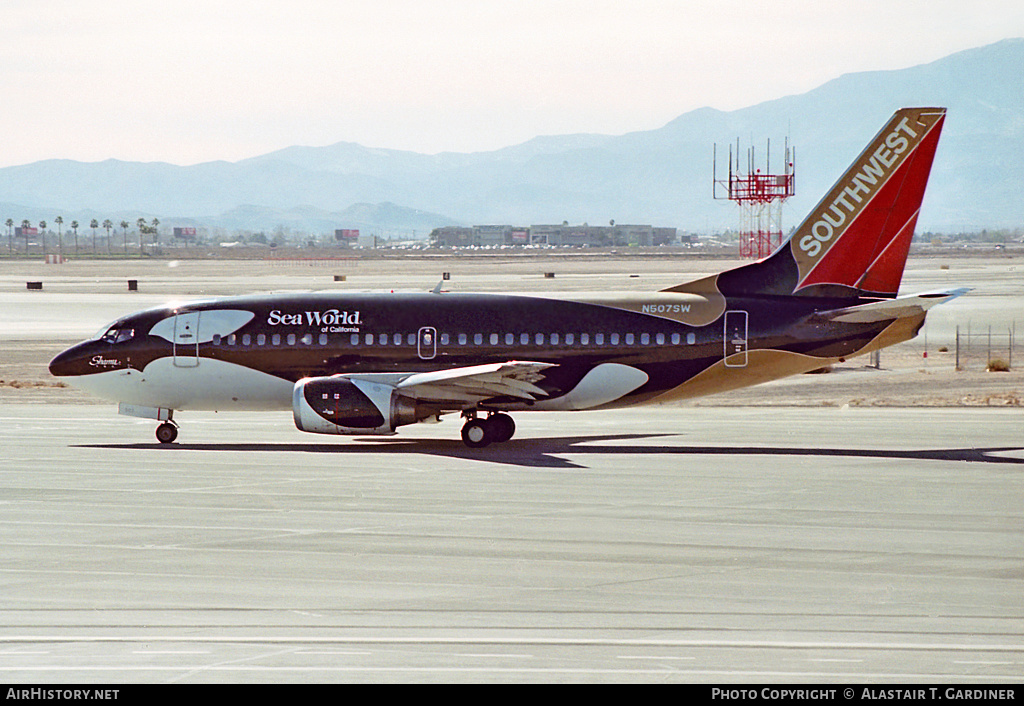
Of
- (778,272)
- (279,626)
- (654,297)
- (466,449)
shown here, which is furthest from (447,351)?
(279,626)

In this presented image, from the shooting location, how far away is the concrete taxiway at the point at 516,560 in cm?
1418

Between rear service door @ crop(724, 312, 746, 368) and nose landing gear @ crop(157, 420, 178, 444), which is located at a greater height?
rear service door @ crop(724, 312, 746, 368)

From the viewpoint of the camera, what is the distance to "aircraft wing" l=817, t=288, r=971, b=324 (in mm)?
31703

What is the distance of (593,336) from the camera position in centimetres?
3412

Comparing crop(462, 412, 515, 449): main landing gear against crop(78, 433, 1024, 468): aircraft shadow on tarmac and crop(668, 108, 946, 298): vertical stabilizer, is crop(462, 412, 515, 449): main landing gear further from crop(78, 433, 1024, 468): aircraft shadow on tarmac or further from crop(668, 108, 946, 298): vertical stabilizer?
crop(668, 108, 946, 298): vertical stabilizer

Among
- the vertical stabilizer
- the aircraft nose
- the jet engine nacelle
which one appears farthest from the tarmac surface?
the vertical stabilizer

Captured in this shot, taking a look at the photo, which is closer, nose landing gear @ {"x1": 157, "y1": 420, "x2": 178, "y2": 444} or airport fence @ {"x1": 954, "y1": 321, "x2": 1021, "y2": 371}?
nose landing gear @ {"x1": 157, "y1": 420, "x2": 178, "y2": 444}

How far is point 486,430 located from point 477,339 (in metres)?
2.52

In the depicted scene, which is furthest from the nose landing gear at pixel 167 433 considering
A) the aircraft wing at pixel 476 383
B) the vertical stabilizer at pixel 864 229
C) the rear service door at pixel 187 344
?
the vertical stabilizer at pixel 864 229

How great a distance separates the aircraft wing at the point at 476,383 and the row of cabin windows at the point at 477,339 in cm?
81

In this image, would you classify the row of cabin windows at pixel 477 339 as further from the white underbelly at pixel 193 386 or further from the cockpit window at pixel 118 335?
the cockpit window at pixel 118 335

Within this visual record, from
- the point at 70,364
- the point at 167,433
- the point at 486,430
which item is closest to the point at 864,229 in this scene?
the point at 486,430

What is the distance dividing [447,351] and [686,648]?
20453 mm

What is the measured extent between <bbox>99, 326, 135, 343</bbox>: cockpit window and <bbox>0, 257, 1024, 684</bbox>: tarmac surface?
8.94 feet
